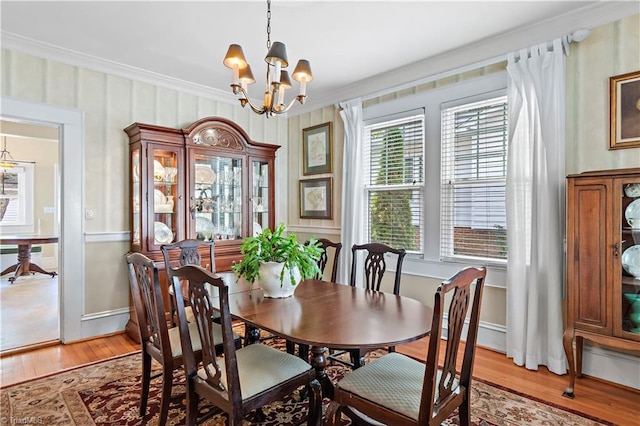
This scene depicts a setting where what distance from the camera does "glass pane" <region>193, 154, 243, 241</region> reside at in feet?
12.8

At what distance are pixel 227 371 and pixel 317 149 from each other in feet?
11.4

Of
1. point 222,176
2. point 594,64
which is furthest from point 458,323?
point 222,176

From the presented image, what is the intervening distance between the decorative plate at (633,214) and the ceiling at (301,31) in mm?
1330

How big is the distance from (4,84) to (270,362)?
326 cm

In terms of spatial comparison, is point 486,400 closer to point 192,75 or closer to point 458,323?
point 458,323

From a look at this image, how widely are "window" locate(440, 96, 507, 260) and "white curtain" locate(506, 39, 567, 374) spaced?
0.65 feet

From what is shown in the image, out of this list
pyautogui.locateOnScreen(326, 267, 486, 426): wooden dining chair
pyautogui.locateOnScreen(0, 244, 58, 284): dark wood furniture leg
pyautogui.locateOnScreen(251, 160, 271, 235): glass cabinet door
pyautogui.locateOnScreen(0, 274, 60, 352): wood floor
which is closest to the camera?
pyautogui.locateOnScreen(326, 267, 486, 426): wooden dining chair

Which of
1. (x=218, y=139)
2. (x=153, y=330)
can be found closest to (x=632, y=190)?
(x=153, y=330)

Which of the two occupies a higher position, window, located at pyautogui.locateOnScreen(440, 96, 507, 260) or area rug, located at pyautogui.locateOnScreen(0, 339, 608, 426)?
window, located at pyautogui.locateOnScreen(440, 96, 507, 260)

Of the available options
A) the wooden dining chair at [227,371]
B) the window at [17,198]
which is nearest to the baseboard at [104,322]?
the wooden dining chair at [227,371]

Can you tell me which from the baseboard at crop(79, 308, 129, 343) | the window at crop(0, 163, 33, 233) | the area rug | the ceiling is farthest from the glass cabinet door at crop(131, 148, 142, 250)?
the window at crop(0, 163, 33, 233)

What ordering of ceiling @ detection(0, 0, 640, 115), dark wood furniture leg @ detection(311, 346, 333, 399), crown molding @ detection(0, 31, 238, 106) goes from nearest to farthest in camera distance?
dark wood furniture leg @ detection(311, 346, 333, 399), ceiling @ detection(0, 0, 640, 115), crown molding @ detection(0, 31, 238, 106)

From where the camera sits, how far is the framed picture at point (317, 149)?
176 inches

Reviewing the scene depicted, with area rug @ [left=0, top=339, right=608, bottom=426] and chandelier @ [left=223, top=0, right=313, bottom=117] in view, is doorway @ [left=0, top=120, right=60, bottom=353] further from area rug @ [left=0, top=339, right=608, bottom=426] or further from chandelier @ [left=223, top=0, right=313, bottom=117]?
chandelier @ [left=223, top=0, right=313, bottom=117]
